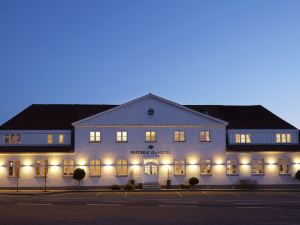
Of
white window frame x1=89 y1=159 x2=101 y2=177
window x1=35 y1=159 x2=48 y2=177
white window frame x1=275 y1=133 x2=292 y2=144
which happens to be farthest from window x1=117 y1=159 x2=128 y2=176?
white window frame x1=275 y1=133 x2=292 y2=144

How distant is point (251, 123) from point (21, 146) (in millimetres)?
22981

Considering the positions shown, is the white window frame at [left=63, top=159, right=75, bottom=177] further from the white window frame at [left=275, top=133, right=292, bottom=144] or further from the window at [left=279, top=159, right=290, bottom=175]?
the white window frame at [left=275, top=133, right=292, bottom=144]

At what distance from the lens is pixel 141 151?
161 ft

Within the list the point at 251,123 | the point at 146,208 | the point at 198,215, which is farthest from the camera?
the point at 251,123

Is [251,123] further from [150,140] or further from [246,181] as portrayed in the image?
[150,140]

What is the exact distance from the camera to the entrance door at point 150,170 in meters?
49.0

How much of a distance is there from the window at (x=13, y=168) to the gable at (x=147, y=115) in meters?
6.77

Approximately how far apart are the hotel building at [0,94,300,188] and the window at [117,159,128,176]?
95 millimetres

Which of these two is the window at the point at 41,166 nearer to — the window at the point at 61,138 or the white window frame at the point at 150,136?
the window at the point at 61,138

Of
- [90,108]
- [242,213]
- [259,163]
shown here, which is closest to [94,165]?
[90,108]

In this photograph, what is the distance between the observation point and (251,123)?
52531mm

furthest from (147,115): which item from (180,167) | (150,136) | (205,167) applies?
(205,167)

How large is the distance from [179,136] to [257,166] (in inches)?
324

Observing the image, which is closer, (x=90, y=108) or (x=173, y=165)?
(x=173, y=165)
